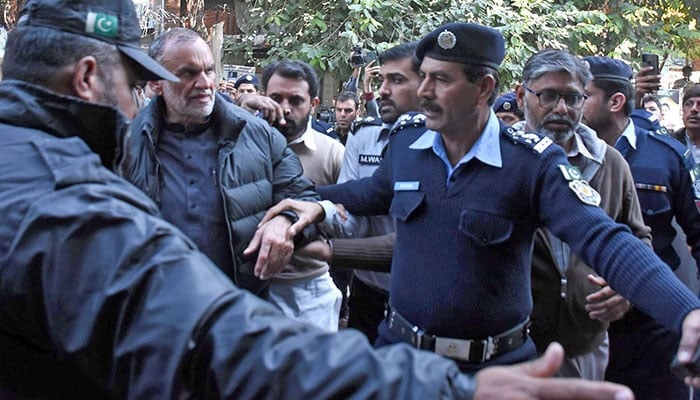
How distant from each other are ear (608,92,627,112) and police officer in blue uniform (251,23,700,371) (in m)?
1.83

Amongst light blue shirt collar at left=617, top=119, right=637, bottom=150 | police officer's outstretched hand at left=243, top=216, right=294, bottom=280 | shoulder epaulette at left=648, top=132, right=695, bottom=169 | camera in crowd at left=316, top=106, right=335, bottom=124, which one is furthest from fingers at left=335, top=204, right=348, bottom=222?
camera in crowd at left=316, top=106, right=335, bottom=124

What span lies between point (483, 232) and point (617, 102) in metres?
2.40

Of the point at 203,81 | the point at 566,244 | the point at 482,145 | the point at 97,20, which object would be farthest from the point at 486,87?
the point at 97,20

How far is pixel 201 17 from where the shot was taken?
45.8 feet

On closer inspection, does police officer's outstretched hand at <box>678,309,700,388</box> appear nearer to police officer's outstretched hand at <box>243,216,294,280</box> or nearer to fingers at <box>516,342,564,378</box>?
fingers at <box>516,342,564,378</box>

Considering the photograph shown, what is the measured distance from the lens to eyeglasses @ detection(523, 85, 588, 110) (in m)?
4.45

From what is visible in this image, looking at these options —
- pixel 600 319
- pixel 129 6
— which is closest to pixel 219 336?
pixel 129 6

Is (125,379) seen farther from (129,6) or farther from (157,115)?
(157,115)

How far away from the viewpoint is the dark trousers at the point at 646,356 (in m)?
4.77

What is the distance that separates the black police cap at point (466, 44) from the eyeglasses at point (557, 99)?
0.86 meters

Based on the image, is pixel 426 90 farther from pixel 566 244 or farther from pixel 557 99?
pixel 557 99

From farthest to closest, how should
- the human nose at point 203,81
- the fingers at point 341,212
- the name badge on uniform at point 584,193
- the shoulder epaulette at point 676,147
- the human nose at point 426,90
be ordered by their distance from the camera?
the shoulder epaulette at point 676,147
the human nose at point 203,81
the fingers at point 341,212
the human nose at point 426,90
the name badge on uniform at point 584,193

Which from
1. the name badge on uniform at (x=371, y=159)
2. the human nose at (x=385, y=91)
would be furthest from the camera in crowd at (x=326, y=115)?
the name badge on uniform at (x=371, y=159)

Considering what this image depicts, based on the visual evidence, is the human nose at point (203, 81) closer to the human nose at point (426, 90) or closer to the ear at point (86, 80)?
the human nose at point (426, 90)
